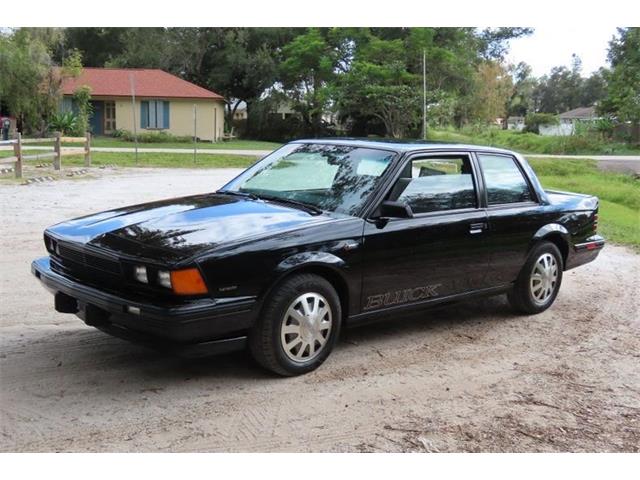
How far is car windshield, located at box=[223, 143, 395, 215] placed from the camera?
200 inches

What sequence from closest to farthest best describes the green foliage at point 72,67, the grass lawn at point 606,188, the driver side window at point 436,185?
the driver side window at point 436,185, the grass lawn at point 606,188, the green foliage at point 72,67

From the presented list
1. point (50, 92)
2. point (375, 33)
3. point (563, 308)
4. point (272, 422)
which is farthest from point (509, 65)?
point (272, 422)

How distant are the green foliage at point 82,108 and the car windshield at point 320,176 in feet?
102

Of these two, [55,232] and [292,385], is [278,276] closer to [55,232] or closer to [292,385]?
[292,385]

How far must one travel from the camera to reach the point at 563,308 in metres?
6.75

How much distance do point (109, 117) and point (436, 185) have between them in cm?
3915

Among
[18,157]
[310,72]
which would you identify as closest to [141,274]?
[18,157]

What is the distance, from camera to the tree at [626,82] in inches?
1468

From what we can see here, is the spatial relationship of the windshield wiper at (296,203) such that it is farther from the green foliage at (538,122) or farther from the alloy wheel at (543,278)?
the green foliage at (538,122)

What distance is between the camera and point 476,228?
557 cm

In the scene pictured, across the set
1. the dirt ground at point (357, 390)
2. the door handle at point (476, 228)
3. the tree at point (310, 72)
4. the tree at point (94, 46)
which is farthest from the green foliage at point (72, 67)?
the door handle at point (476, 228)

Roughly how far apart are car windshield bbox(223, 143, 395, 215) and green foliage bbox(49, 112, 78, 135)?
30479mm

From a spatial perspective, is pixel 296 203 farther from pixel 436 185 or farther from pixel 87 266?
pixel 87 266

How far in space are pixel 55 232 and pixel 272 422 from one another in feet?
7.12
